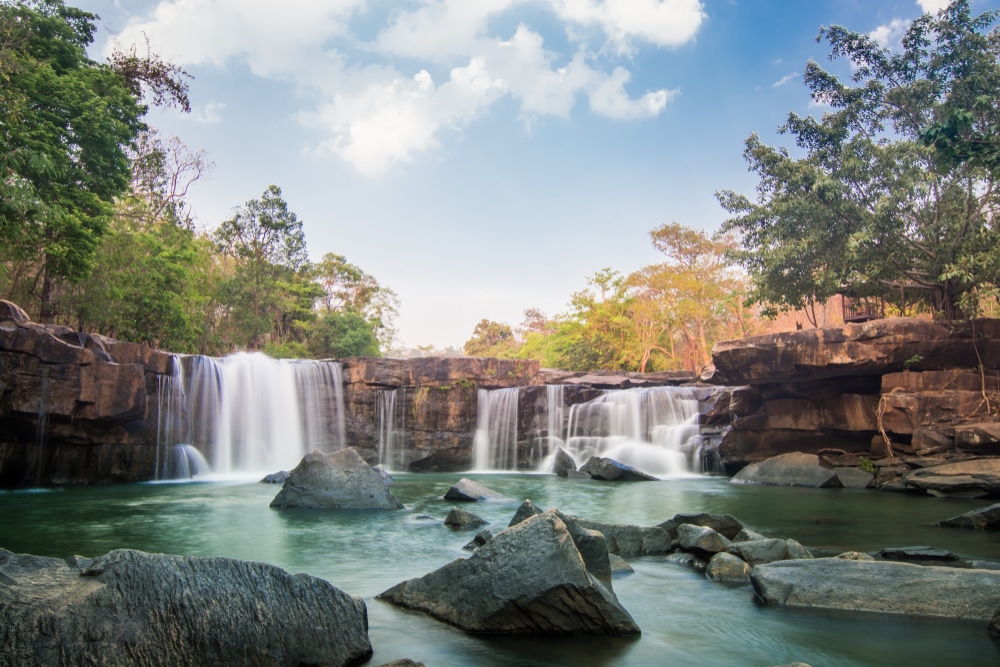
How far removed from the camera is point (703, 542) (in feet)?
23.7

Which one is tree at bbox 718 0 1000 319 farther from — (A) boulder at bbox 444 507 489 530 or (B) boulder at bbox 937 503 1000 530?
(A) boulder at bbox 444 507 489 530

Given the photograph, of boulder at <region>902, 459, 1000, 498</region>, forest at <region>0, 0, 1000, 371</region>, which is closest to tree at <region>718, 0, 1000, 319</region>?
forest at <region>0, 0, 1000, 371</region>

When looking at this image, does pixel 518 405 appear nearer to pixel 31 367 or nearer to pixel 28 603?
pixel 31 367

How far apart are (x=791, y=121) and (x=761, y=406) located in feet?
29.7

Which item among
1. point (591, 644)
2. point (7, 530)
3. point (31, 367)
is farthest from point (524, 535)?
point (31, 367)

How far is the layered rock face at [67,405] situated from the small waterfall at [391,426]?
7.91 metres

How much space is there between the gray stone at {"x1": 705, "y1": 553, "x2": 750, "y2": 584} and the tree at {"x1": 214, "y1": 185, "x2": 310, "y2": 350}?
30703 mm

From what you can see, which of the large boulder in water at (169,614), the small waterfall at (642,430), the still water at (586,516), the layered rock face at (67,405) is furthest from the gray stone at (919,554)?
the layered rock face at (67,405)

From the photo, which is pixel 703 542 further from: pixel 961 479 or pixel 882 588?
pixel 961 479

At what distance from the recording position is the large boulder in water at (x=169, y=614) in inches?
127

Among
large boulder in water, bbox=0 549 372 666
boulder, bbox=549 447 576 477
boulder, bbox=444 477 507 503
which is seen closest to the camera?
large boulder in water, bbox=0 549 372 666

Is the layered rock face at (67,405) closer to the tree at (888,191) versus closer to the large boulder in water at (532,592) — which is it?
the large boulder in water at (532,592)

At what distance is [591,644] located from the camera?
454cm

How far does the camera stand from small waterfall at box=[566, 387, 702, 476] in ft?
67.8
